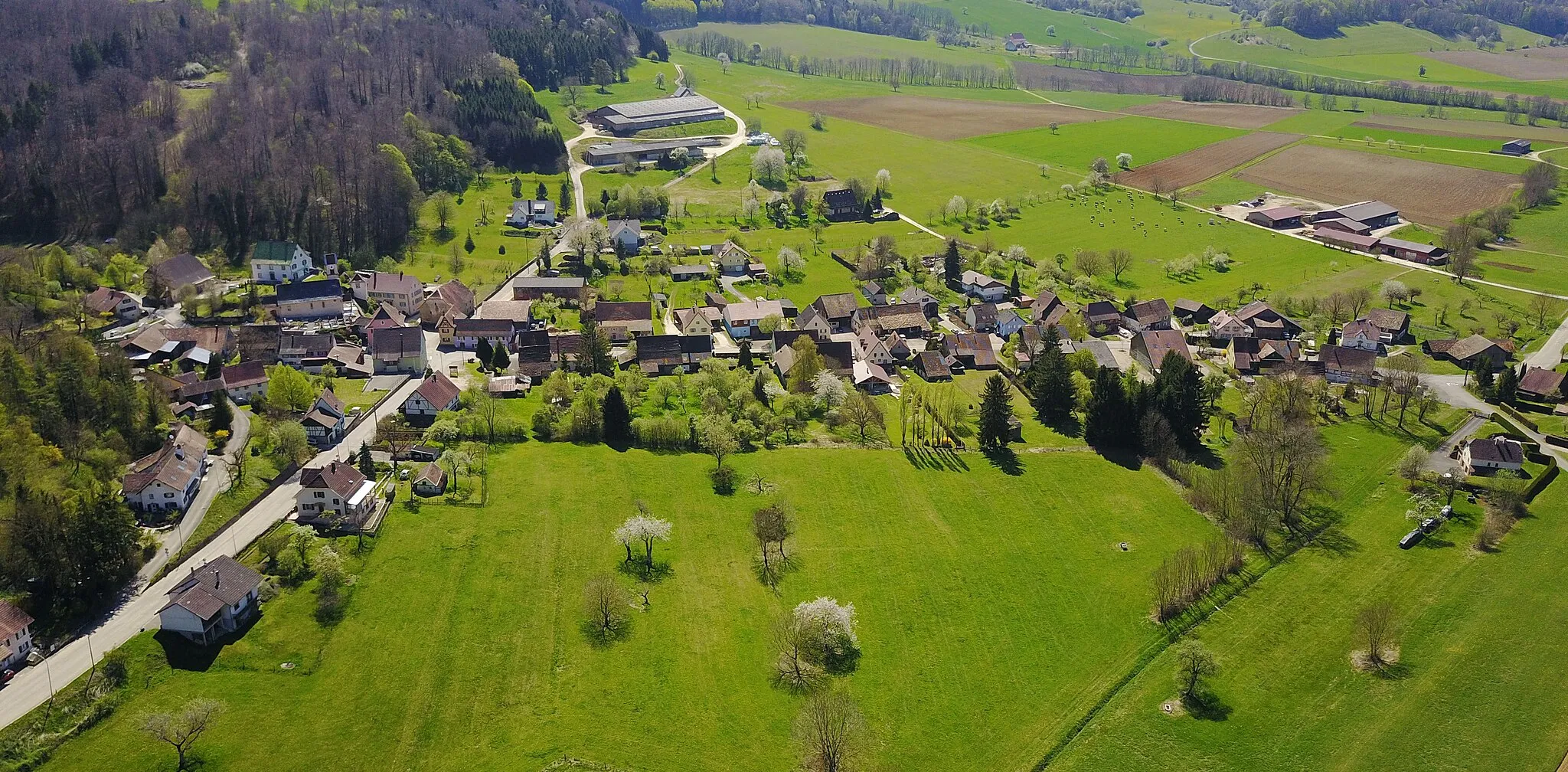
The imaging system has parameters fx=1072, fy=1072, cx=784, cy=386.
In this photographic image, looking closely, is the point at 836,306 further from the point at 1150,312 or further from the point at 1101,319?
the point at 1150,312

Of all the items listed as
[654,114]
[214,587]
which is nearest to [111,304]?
[214,587]

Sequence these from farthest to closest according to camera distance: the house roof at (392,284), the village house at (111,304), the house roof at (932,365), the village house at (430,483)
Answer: the house roof at (392,284), the village house at (111,304), the house roof at (932,365), the village house at (430,483)

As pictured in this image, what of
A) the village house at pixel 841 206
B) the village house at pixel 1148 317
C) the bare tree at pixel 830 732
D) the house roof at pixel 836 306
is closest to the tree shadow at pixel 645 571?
the bare tree at pixel 830 732

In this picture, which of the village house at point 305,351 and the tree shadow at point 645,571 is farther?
the village house at point 305,351

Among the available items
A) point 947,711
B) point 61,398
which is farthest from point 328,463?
point 947,711

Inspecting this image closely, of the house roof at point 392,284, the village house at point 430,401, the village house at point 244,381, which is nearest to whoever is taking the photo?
the village house at point 430,401

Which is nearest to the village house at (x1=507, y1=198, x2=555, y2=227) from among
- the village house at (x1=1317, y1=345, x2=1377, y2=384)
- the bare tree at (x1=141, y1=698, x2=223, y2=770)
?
the village house at (x1=1317, y1=345, x2=1377, y2=384)

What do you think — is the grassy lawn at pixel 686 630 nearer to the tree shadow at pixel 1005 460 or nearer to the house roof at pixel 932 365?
the tree shadow at pixel 1005 460
